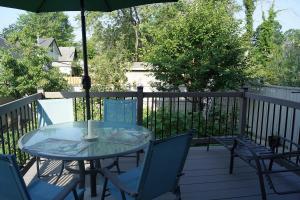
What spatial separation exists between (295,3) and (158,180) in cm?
1786

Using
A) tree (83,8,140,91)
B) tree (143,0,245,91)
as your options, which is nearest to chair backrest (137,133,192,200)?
tree (143,0,245,91)

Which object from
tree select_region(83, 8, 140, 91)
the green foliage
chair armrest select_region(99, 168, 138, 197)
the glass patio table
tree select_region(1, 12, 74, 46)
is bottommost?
the green foliage

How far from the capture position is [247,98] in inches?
166

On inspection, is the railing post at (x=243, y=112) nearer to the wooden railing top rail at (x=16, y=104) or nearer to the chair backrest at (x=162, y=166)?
the chair backrest at (x=162, y=166)

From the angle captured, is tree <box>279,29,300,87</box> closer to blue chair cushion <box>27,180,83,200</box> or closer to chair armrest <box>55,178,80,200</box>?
blue chair cushion <box>27,180,83,200</box>

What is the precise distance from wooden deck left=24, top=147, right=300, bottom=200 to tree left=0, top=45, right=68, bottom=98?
931 cm

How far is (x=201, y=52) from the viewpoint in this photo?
30.2ft

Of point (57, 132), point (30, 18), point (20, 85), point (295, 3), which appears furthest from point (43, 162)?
point (30, 18)

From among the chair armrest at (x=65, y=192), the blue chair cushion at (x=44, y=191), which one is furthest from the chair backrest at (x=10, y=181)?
the blue chair cushion at (x=44, y=191)

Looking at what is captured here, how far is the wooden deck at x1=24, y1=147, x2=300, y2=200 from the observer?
9.23 ft

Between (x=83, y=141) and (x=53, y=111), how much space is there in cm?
127

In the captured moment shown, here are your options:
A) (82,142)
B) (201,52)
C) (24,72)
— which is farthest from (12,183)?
(24,72)

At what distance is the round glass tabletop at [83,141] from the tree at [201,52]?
22.3 feet

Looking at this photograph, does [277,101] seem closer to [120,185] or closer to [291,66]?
[120,185]
